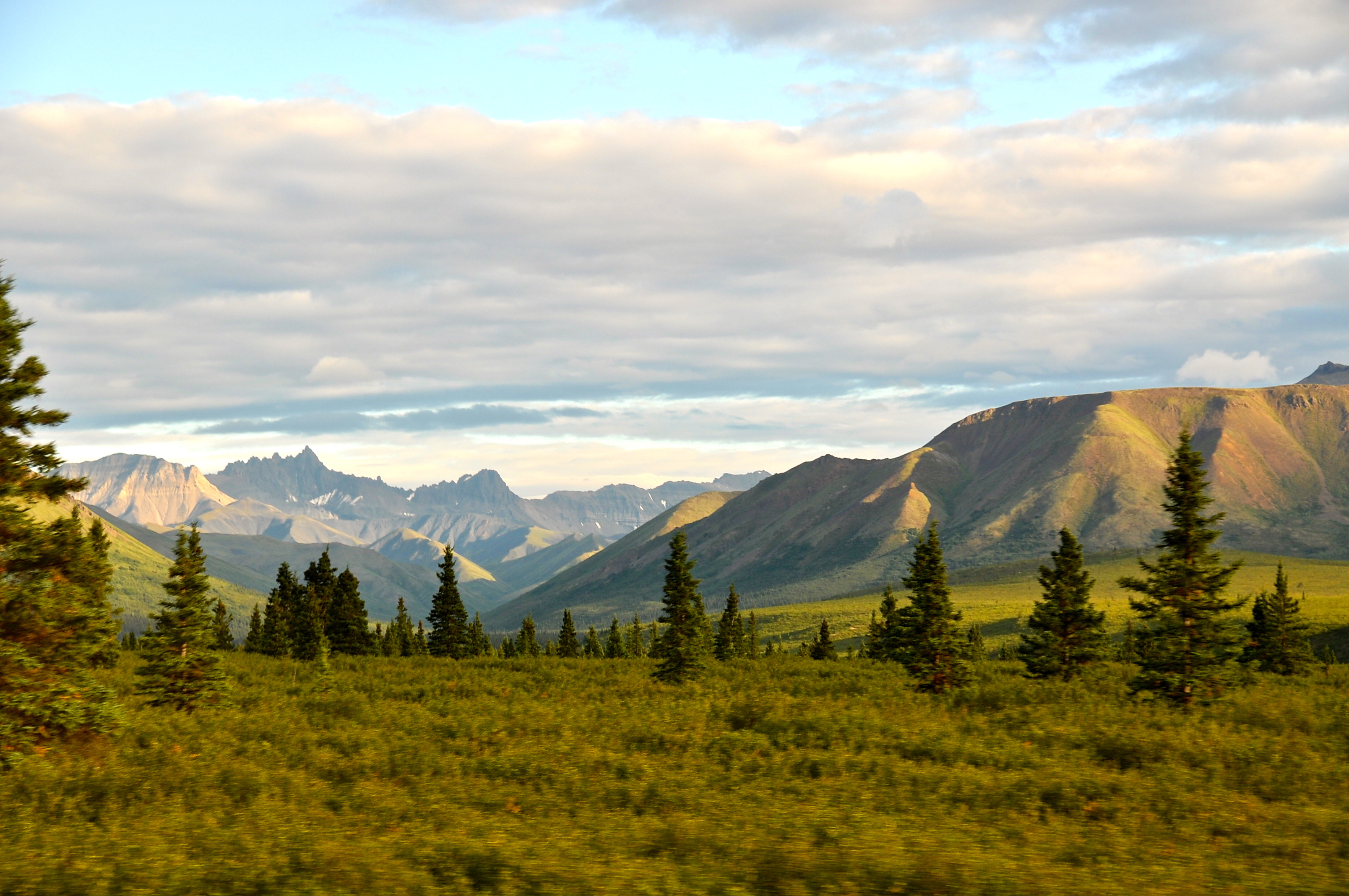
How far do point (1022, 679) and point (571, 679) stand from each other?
2690 centimetres

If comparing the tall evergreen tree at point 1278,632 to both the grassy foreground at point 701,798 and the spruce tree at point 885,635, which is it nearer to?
the spruce tree at point 885,635

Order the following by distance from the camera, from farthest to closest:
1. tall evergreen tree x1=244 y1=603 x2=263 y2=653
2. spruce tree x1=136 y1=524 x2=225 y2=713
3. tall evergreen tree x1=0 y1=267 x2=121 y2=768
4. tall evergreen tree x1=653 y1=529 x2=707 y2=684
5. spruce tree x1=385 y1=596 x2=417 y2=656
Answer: spruce tree x1=385 y1=596 x2=417 y2=656 → tall evergreen tree x1=244 y1=603 x2=263 y2=653 → tall evergreen tree x1=653 y1=529 x2=707 y2=684 → spruce tree x1=136 y1=524 x2=225 y2=713 → tall evergreen tree x1=0 y1=267 x2=121 y2=768

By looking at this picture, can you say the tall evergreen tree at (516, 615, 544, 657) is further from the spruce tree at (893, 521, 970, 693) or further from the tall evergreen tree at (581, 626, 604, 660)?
the spruce tree at (893, 521, 970, 693)

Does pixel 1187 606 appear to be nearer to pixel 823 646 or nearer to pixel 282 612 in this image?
pixel 823 646

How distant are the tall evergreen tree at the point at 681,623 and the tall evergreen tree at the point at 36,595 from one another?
3349 cm

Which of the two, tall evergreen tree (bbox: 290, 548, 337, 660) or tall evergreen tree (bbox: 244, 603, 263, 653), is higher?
tall evergreen tree (bbox: 290, 548, 337, 660)

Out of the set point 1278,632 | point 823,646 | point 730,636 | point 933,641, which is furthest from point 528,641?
point 1278,632

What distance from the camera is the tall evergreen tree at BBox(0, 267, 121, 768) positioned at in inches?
1095

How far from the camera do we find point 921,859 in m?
17.7

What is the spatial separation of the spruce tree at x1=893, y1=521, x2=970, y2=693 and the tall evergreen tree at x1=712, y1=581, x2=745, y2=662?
49911 mm

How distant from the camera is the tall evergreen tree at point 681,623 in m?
61.1

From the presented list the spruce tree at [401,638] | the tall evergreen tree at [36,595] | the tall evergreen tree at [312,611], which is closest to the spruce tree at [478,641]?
the spruce tree at [401,638]

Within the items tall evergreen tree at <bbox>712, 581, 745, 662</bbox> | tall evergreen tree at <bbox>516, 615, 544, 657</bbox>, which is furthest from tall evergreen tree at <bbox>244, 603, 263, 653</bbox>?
tall evergreen tree at <bbox>712, 581, 745, 662</bbox>

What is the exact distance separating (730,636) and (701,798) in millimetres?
91357
